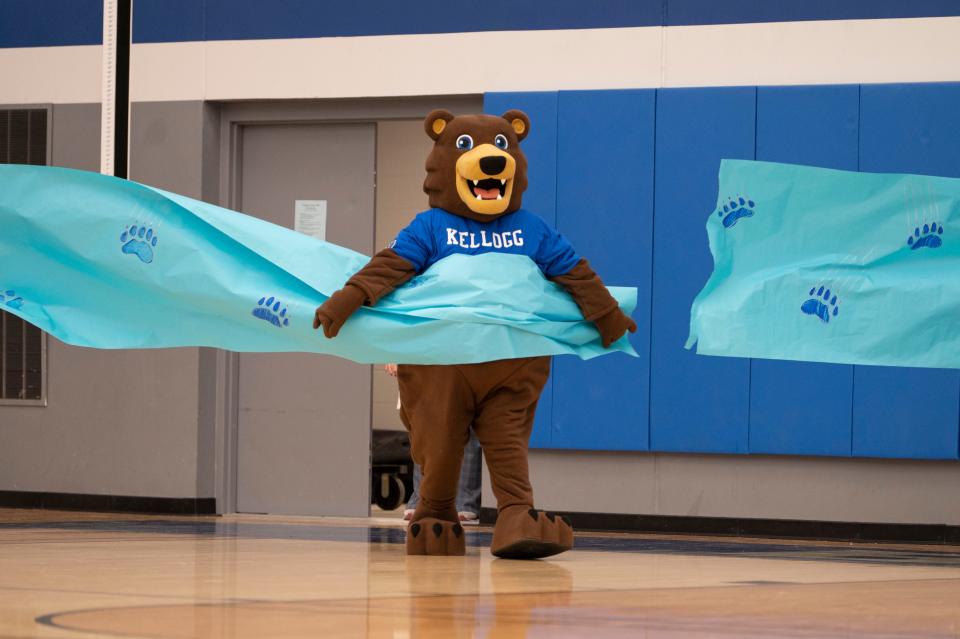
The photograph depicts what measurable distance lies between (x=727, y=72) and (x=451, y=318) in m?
3.15

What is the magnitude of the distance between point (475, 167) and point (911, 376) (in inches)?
118

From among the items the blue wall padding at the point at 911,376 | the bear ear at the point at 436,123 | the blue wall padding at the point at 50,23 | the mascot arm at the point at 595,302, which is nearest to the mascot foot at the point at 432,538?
the mascot arm at the point at 595,302

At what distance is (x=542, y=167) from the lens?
7.33m

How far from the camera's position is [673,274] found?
7141 millimetres

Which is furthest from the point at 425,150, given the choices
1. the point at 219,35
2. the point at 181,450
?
the point at 181,450

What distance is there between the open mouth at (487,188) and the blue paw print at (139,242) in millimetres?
1106

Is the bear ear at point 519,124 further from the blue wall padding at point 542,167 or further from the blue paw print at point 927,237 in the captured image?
the blue wall padding at point 542,167

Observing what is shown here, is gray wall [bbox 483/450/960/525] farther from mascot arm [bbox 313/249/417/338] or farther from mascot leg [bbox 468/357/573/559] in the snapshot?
mascot arm [bbox 313/249/417/338]

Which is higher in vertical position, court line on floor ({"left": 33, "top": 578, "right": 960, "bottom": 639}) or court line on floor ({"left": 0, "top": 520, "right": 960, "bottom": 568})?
court line on floor ({"left": 33, "top": 578, "right": 960, "bottom": 639})

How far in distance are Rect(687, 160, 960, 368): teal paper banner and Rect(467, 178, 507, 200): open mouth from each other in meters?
0.75

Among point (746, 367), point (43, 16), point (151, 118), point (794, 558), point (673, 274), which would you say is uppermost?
point (43, 16)

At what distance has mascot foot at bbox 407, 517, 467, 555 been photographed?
15.5ft

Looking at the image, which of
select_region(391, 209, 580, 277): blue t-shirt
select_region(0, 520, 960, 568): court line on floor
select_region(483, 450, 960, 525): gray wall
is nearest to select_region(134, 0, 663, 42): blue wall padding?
select_region(483, 450, 960, 525): gray wall

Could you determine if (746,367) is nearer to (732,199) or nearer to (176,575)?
(732,199)
